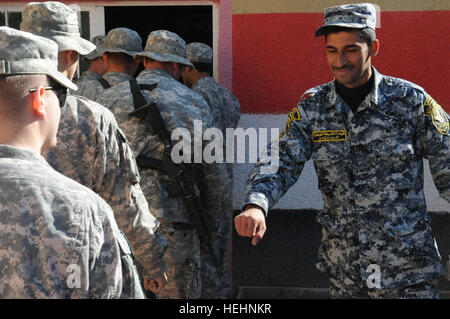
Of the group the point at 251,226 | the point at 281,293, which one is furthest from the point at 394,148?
the point at 281,293

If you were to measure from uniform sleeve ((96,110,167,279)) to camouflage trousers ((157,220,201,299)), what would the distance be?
0.91 meters

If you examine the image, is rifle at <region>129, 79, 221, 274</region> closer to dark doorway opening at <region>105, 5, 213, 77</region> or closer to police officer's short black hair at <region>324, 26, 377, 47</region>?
police officer's short black hair at <region>324, 26, 377, 47</region>

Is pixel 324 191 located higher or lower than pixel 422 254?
higher

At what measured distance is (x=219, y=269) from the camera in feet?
14.5

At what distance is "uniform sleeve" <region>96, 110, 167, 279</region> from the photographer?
8.33 ft

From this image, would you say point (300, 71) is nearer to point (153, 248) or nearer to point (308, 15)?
point (308, 15)

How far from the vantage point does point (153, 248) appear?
277 centimetres

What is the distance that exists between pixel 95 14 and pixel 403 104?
3.09 metres

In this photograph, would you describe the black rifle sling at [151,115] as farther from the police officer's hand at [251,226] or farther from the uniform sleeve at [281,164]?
the police officer's hand at [251,226]

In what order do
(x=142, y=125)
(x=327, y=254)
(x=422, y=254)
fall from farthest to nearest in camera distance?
(x=142, y=125) → (x=327, y=254) → (x=422, y=254)

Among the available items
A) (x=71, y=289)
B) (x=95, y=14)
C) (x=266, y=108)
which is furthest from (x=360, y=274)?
(x=95, y=14)

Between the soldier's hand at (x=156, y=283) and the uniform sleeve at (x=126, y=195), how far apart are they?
0.41 feet

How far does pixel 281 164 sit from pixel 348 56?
55 cm

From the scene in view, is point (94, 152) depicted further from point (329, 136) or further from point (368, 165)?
point (368, 165)
